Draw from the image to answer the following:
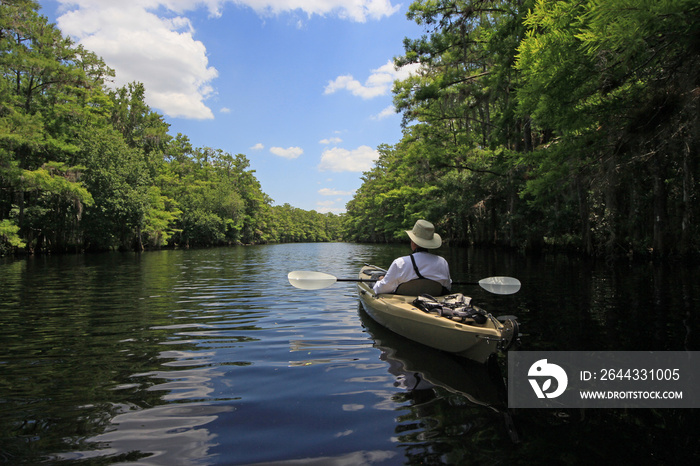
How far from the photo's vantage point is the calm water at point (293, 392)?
2.58 meters

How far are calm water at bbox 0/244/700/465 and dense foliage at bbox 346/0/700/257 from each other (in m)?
3.97

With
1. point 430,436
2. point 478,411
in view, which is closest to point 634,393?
point 478,411

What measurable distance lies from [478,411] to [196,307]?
6163mm

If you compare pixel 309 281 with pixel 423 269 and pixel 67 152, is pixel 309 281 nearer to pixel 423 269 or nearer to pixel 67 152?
pixel 423 269

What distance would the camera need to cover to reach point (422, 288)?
541 cm

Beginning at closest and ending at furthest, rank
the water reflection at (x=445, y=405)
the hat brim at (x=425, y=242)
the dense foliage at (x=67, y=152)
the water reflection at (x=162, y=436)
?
the water reflection at (x=162, y=436) → the water reflection at (x=445, y=405) → the hat brim at (x=425, y=242) → the dense foliage at (x=67, y=152)

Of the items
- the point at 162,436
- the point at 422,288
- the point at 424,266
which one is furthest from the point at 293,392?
the point at 424,266

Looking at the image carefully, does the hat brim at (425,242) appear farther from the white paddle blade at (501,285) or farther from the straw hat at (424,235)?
the white paddle blade at (501,285)

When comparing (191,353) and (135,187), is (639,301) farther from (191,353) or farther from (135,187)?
(135,187)

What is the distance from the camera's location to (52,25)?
80.1 feet

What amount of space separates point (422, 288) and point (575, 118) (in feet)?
18.8

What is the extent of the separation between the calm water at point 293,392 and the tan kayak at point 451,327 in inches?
8.9

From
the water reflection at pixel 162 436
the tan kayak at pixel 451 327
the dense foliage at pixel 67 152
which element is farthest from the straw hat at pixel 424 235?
the dense foliage at pixel 67 152

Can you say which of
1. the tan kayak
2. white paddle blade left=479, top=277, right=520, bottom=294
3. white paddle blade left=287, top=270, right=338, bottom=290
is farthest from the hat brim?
white paddle blade left=287, top=270, right=338, bottom=290
